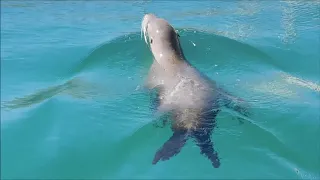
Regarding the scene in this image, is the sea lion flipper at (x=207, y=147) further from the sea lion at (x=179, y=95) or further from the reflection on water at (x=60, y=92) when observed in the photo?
the reflection on water at (x=60, y=92)

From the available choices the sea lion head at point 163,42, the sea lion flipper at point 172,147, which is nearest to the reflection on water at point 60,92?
the sea lion head at point 163,42

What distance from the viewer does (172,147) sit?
549 cm

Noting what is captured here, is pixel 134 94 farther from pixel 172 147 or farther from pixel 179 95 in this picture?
pixel 172 147

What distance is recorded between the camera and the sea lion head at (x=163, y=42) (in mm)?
7598

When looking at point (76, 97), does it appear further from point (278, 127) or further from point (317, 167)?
point (317, 167)

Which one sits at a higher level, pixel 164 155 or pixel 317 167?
pixel 164 155

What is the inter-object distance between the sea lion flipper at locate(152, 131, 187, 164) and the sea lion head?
1.97m

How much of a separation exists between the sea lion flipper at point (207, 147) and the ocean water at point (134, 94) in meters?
0.07

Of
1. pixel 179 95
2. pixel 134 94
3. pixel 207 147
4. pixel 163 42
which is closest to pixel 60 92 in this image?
pixel 134 94

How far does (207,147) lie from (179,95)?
115 centimetres

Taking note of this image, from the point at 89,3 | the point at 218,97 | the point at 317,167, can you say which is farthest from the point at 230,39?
the point at 89,3

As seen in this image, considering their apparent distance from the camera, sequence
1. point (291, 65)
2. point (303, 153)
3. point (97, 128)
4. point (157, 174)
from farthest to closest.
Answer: point (291, 65) < point (97, 128) < point (303, 153) < point (157, 174)

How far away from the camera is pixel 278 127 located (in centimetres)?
627

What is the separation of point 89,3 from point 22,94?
6.22 m
